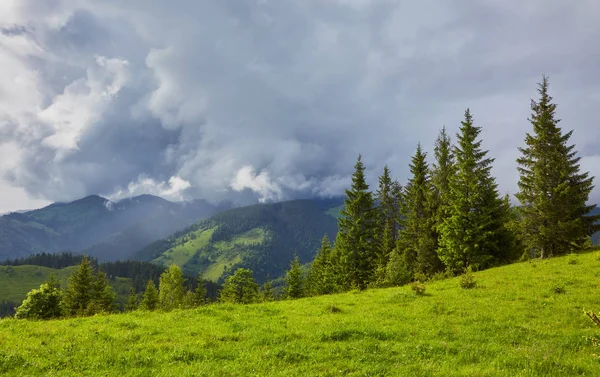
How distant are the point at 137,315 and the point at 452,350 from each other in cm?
1759

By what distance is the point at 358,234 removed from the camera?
170 ft

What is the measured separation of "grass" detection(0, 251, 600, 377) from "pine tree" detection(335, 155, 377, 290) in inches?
1164

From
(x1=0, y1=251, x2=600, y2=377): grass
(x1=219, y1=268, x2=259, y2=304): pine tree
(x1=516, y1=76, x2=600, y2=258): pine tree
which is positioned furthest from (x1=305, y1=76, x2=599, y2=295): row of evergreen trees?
(x1=219, y1=268, x2=259, y2=304): pine tree

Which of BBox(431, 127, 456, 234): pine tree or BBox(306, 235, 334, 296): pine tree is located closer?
BBox(431, 127, 456, 234): pine tree

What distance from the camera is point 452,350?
12.2m

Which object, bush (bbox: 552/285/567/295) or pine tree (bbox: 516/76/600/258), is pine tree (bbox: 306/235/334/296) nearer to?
pine tree (bbox: 516/76/600/258)

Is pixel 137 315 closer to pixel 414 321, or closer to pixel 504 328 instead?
pixel 414 321

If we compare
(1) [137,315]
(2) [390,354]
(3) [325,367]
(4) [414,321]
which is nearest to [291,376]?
(3) [325,367]

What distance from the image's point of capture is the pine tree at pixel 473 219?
3925 centimetres

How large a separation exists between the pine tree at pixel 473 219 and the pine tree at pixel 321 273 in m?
27.7

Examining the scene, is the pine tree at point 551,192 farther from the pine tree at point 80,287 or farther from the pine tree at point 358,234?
the pine tree at point 80,287

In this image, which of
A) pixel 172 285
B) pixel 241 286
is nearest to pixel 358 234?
pixel 241 286

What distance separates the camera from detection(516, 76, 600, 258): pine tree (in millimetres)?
35625

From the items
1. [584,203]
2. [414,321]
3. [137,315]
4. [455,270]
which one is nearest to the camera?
[414,321]
